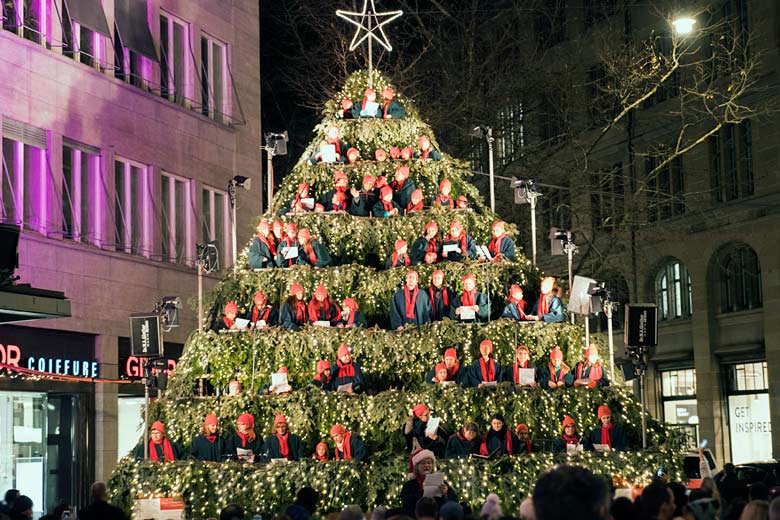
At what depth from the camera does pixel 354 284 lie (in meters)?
22.3

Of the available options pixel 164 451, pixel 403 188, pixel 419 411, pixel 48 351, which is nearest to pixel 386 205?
pixel 403 188

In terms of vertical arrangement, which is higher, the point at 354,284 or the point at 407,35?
the point at 407,35

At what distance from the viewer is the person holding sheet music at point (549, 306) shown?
2191 centimetres

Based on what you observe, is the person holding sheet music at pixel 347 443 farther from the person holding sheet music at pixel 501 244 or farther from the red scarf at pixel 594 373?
the person holding sheet music at pixel 501 244

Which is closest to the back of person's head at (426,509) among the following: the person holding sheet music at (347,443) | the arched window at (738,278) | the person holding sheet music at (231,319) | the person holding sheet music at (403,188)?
the person holding sheet music at (347,443)

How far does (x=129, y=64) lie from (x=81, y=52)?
2248mm

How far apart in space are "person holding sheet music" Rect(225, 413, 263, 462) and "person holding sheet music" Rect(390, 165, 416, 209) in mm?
4887

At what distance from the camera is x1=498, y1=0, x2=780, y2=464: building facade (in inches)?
1540

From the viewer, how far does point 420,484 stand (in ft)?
55.2

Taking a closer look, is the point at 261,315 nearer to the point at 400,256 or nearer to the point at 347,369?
the point at 347,369

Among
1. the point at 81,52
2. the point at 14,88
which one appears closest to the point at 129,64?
the point at 81,52

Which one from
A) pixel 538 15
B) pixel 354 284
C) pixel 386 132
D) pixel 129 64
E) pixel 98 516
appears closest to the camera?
pixel 98 516

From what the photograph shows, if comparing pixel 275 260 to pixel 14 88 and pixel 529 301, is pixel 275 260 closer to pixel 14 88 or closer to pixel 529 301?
pixel 529 301

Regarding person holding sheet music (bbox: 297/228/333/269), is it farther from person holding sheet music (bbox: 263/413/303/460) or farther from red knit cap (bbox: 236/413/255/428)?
person holding sheet music (bbox: 263/413/303/460)
